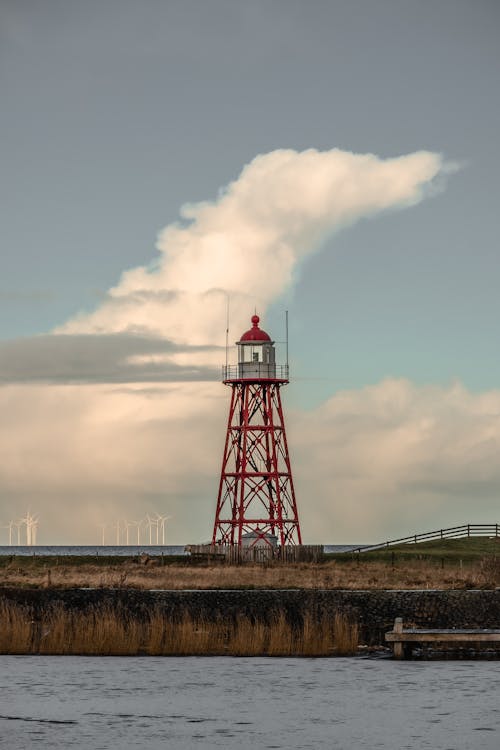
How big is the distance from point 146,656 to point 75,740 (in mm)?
15448

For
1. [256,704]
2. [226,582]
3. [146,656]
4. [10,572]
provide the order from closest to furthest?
1. [256,704]
2. [146,656]
3. [226,582]
4. [10,572]

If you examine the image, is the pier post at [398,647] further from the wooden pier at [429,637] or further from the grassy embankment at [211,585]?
the grassy embankment at [211,585]

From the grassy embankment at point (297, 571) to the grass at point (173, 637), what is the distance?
11.3 metres

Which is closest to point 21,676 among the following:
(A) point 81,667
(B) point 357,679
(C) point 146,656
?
(A) point 81,667

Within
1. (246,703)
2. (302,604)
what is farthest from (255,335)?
(246,703)

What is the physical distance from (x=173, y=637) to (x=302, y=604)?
474 cm

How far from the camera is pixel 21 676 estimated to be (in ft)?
126

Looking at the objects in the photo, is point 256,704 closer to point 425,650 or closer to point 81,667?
point 81,667

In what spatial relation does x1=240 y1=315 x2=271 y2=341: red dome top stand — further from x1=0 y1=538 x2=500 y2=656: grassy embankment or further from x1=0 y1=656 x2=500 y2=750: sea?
x1=0 y1=656 x2=500 y2=750: sea

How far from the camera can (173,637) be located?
44469 millimetres

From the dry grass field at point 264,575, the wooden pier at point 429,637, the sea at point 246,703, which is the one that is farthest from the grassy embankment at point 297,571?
the sea at point 246,703

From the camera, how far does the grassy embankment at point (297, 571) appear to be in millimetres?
59625

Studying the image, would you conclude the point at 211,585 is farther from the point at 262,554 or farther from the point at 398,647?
the point at 262,554

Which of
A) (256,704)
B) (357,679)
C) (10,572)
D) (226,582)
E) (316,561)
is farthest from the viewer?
(316,561)
